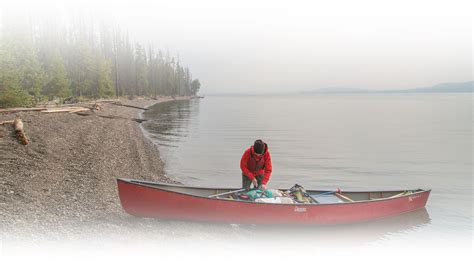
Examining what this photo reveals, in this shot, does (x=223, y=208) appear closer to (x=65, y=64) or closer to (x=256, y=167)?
(x=256, y=167)

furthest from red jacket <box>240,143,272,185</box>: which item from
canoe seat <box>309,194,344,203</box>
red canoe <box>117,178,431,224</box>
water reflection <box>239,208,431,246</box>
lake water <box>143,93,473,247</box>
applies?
lake water <box>143,93,473,247</box>

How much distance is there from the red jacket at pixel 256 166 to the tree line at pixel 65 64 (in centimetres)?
2068

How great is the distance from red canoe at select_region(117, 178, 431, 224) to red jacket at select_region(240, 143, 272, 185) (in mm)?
1005

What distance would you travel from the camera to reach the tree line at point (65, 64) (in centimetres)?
2617

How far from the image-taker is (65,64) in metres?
52.3

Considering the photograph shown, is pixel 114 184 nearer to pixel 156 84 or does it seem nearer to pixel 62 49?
pixel 62 49

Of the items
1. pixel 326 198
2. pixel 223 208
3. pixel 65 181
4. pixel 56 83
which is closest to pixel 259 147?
pixel 223 208

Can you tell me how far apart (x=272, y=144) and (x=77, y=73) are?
115 feet

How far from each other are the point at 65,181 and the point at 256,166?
6.47 meters

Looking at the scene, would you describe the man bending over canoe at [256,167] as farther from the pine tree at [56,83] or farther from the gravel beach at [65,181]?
the pine tree at [56,83]

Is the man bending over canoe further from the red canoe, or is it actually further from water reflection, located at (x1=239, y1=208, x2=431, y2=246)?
water reflection, located at (x1=239, y1=208, x2=431, y2=246)

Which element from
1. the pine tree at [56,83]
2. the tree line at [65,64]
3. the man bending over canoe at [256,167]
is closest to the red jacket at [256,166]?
the man bending over canoe at [256,167]

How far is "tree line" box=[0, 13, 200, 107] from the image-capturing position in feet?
85.9

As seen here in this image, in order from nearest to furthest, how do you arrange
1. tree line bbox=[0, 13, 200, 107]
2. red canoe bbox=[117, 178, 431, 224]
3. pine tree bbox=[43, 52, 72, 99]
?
red canoe bbox=[117, 178, 431, 224] → tree line bbox=[0, 13, 200, 107] → pine tree bbox=[43, 52, 72, 99]
